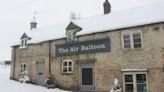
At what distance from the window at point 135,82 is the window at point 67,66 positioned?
20.6ft

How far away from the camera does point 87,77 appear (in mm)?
23797

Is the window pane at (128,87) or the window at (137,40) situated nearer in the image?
the window pane at (128,87)

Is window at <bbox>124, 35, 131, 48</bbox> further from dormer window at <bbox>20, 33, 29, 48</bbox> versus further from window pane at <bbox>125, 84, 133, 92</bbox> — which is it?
dormer window at <bbox>20, 33, 29, 48</bbox>

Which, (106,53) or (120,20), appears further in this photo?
(120,20)

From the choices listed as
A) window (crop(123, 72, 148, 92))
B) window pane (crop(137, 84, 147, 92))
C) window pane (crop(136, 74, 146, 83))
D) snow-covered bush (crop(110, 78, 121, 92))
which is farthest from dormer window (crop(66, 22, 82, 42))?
window pane (crop(137, 84, 147, 92))

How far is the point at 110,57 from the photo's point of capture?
22.3 meters

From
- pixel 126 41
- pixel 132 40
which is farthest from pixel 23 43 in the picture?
pixel 132 40

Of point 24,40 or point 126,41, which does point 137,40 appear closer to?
point 126,41

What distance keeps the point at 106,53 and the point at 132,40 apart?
2.71 metres

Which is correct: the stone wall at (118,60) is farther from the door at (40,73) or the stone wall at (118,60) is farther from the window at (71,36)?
the door at (40,73)

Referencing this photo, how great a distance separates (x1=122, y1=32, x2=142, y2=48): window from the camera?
21053mm

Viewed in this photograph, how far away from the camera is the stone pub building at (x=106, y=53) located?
20.1 metres

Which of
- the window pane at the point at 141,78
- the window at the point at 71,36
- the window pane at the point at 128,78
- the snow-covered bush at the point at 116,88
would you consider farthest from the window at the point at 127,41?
the window at the point at 71,36

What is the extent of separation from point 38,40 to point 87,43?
780 cm
